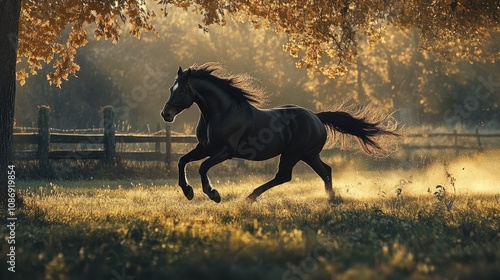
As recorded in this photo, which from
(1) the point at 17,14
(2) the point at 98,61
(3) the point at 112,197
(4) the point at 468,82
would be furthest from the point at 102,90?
(1) the point at 17,14

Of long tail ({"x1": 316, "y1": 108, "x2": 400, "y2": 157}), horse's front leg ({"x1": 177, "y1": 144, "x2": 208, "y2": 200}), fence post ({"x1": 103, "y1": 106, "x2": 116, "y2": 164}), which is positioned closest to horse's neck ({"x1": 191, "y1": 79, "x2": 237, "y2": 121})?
horse's front leg ({"x1": 177, "y1": 144, "x2": 208, "y2": 200})

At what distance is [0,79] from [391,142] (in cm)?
802

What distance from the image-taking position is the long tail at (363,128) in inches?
634

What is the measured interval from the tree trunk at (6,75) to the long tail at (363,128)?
6352mm

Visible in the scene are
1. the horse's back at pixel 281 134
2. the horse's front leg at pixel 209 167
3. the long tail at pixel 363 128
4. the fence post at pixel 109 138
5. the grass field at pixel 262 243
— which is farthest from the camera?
the fence post at pixel 109 138

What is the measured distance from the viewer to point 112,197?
16953mm

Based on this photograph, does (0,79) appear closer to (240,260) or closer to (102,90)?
(240,260)

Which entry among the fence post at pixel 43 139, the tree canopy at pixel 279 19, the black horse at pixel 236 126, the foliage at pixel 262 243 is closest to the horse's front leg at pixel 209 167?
the black horse at pixel 236 126

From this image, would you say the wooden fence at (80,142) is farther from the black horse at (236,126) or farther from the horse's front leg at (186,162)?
the horse's front leg at (186,162)

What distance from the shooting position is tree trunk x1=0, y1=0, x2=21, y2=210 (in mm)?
13086

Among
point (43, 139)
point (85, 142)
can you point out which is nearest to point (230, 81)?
point (43, 139)

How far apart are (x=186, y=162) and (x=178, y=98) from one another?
1.23 metres

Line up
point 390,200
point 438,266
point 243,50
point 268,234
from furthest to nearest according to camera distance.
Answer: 1. point 243,50
2. point 390,200
3. point 268,234
4. point 438,266

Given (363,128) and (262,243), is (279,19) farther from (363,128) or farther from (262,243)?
(262,243)
